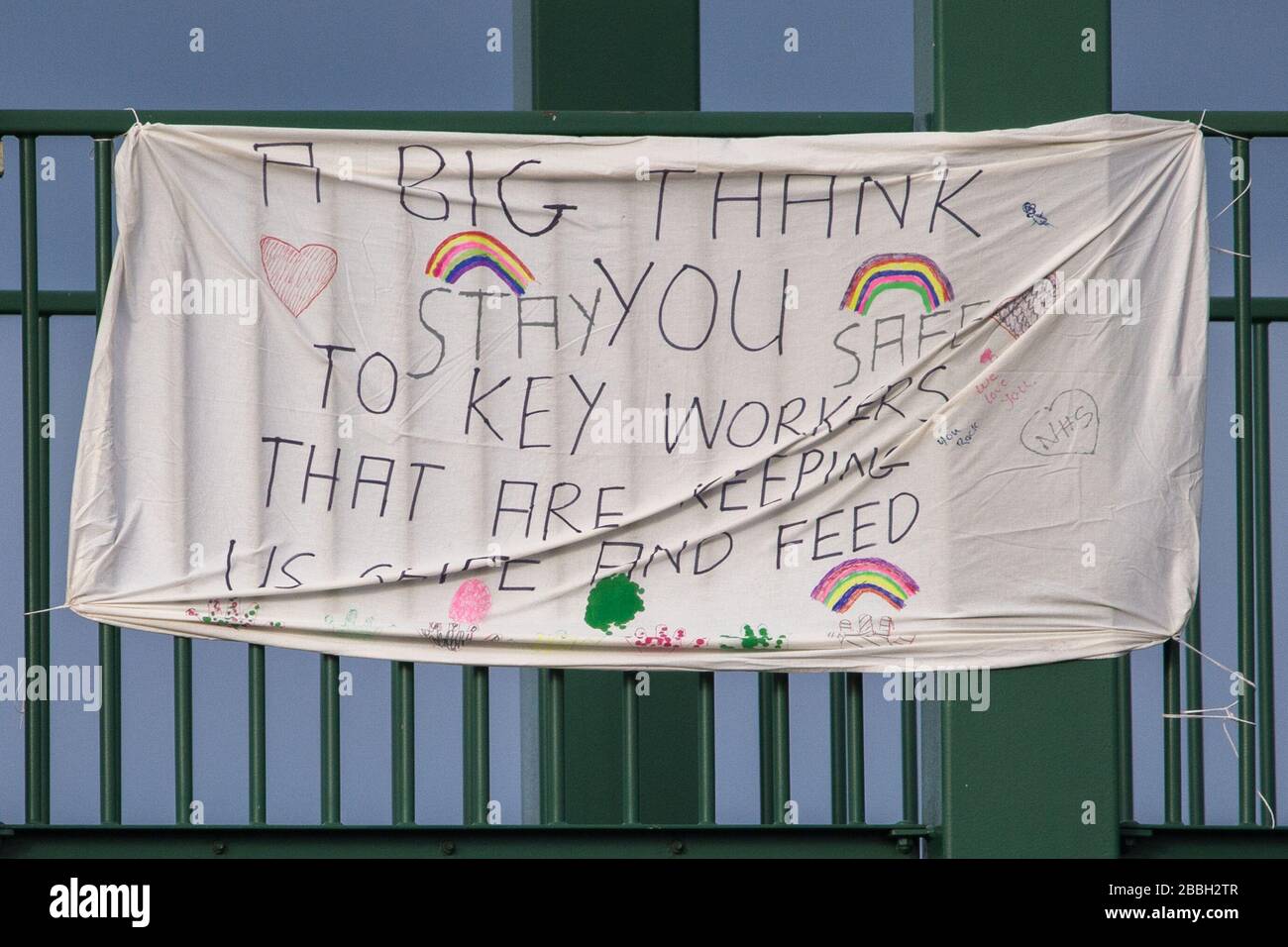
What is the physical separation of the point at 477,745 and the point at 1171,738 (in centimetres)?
149

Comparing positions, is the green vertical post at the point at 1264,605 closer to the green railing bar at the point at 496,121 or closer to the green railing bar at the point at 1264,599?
the green railing bar at the point at 1264,599

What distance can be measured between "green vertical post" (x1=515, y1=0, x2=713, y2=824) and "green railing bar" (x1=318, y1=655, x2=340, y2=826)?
96cm

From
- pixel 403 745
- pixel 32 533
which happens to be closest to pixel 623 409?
pixel 403 745

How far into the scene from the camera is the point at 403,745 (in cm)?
352

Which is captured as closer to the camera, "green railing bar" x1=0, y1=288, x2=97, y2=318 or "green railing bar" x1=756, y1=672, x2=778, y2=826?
"green railing bar" x1=756, y1=672, x2=778, y2=826

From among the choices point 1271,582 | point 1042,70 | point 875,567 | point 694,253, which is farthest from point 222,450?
point 1271,582

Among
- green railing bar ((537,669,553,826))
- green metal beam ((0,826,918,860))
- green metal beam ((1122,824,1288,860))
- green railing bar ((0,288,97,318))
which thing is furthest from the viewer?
green railing bar ((537,669,553,826))

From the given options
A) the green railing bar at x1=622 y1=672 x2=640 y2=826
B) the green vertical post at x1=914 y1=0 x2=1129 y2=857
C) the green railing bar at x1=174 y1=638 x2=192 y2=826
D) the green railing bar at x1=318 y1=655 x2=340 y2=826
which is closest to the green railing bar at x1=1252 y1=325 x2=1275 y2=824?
the green vertical post at x1=914 y1=0 x2=1129 y2=857

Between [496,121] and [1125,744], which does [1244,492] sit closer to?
[1125,744]

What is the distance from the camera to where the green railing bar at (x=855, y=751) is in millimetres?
3574

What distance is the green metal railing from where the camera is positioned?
3.50m

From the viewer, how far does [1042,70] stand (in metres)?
3.69

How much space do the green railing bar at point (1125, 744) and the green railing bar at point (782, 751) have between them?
712 mm

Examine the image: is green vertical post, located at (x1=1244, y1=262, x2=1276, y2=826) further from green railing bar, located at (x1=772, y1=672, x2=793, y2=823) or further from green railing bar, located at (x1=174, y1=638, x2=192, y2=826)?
green railing bar, located at (x1=174, y1=638, x2=192, y2=826)
